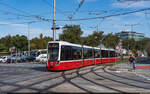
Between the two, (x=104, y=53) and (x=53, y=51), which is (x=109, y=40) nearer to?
(x=104, y=53)

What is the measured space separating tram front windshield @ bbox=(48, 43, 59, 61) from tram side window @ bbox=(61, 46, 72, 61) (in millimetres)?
602

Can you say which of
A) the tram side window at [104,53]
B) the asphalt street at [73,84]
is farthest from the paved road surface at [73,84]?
the tram side window at [104,53]

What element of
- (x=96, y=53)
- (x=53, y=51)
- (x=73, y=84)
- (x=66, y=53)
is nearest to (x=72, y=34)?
(x=96, y=53)

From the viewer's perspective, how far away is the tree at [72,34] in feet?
158

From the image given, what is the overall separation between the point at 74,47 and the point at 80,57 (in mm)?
2417

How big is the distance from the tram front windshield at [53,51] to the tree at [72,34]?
28915 mm

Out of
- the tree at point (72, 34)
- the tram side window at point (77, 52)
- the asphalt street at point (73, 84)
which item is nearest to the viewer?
the asphalt street at point (73, 84)

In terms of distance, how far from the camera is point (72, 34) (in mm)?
48781

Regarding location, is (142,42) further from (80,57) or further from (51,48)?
(51,48)

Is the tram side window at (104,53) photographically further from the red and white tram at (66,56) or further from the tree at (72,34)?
the tree at (72,34)

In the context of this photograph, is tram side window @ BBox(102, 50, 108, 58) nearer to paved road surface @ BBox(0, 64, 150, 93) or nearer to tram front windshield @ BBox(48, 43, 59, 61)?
tram front windshield @ BBox(48, 43, 59, 61)

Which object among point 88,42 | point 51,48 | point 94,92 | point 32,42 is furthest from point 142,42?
point 94,92

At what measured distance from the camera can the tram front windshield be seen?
18719mm

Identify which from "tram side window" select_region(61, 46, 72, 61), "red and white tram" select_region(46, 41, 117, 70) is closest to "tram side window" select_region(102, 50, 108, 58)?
"red and white tram" select_region(46, 41, 117, 70)
